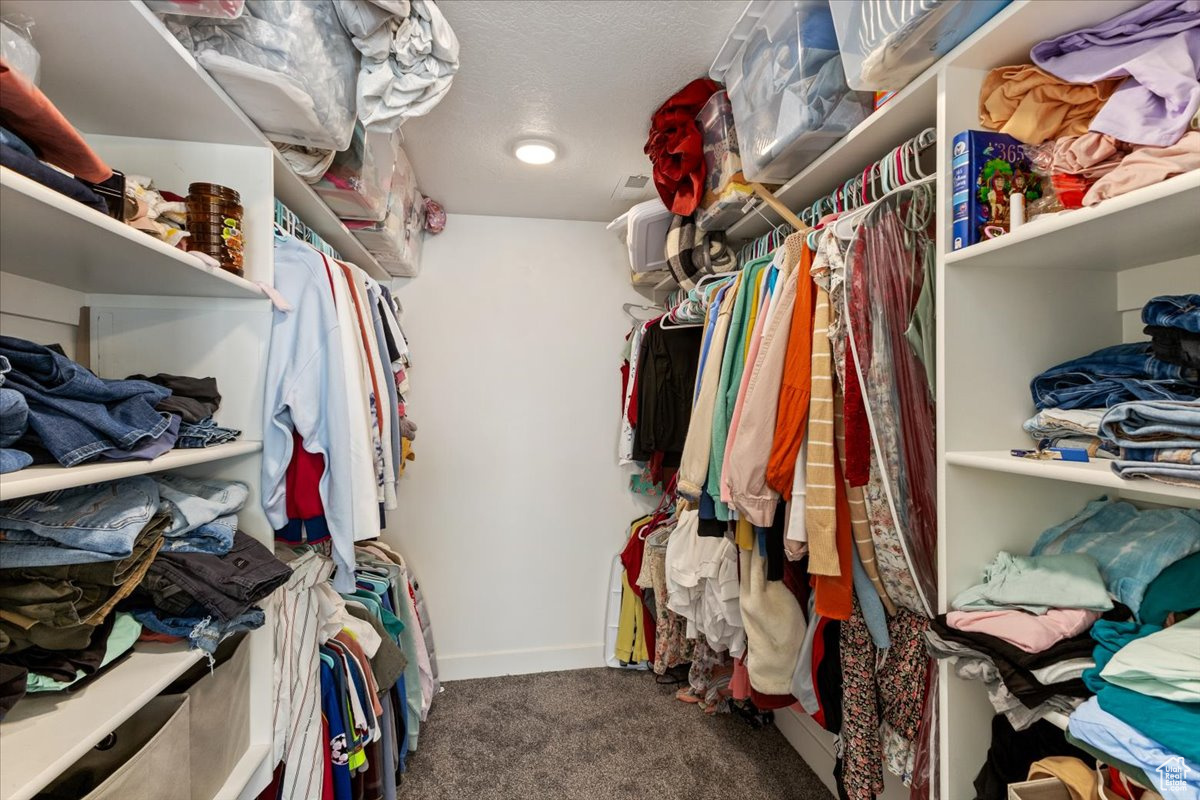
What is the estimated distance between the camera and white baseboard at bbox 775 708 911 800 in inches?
71.1

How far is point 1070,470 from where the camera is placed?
29.5 inches

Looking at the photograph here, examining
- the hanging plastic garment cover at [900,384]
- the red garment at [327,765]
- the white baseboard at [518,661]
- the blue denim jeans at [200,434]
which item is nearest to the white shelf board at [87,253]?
the blue denim jeans at [200,434]

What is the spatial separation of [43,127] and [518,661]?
261 centimetres

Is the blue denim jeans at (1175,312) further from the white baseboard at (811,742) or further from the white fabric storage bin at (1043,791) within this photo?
the white baseboard at (811,742)

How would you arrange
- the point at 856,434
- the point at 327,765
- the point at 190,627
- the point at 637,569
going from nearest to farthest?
the point at 190,627 < the point at 856,434 < the point at 327,765 < the point at 637,569

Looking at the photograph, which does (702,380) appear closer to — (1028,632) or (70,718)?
(1028,632)

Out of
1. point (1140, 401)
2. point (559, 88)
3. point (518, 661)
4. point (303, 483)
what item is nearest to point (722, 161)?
point (559, 88)

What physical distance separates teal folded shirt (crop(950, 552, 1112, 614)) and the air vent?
186cm

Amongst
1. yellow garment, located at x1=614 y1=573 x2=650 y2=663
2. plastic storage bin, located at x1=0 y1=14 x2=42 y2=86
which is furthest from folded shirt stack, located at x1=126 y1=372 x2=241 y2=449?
yellow garment, located at x1=614 y1=573 x2=650 y2=663

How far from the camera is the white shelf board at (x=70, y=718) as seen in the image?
1.93 feet

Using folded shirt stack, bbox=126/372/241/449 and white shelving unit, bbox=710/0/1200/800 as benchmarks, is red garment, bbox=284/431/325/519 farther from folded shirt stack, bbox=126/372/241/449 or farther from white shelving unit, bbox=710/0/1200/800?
white shelving unit, bbox=710/0/1200/800

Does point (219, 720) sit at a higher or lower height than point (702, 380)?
lower

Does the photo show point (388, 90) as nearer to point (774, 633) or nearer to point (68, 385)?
point (68, 385)

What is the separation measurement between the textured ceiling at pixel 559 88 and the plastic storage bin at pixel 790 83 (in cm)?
8
